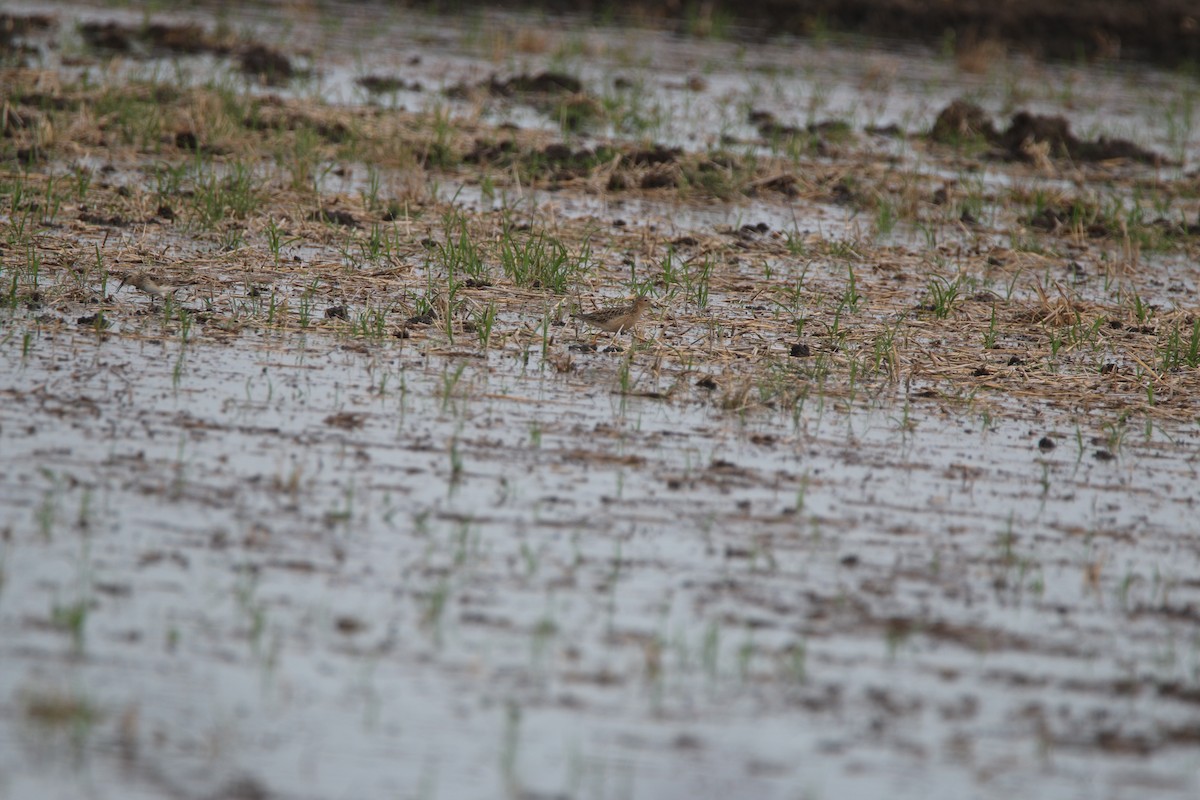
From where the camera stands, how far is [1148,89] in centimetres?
1825

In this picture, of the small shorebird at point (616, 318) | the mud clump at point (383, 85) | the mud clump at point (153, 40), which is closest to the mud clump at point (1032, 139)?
the mud clump at point (383, 85)

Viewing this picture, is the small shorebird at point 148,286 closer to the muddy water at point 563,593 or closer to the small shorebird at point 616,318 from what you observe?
the muddy water at point 563,593

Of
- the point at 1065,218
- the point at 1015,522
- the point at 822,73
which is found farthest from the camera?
the point at 822,73

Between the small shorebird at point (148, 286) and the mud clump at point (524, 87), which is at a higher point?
the mud clump at point (524, 87)

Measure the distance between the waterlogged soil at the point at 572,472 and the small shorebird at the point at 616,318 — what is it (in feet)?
0.29

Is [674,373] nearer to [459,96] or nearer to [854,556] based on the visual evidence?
[854,556]

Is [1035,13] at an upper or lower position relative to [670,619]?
upper

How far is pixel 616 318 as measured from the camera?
23.3 feet

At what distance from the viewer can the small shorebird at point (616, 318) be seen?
710cm

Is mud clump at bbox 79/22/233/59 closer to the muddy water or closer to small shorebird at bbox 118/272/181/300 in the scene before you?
small shorebird at bbox 118/272/181/300

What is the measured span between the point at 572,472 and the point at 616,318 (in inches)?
74.2

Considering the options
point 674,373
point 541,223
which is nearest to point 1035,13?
point 541,223

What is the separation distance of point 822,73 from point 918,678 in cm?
1475

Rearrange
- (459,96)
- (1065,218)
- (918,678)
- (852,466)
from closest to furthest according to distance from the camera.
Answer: (918,678), (852,466), (1065,218), (459,96)
